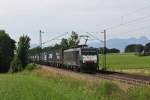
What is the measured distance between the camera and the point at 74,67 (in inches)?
2484

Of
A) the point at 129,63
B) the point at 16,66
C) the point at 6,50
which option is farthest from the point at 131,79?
the point at 6,50

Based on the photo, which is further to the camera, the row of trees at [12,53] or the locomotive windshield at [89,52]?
the row of trees at [12,53]

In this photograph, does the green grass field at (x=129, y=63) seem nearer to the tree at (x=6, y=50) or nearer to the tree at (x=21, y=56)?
the tree at (x=21, y=56)

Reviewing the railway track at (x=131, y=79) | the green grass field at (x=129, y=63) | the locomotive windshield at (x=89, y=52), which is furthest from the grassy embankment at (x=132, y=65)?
the railway track at (x=131, y=79)

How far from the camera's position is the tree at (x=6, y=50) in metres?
117

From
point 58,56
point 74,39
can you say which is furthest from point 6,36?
point 58,56

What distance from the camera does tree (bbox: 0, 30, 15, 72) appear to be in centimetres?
11694

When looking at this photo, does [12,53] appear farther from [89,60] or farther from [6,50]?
[89,60]

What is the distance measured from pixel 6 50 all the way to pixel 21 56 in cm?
1817

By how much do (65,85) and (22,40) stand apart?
217ft

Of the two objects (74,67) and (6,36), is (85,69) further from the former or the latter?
(6,36)

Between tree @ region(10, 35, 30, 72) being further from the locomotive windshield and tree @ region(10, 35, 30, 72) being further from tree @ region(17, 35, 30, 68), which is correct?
the locomotive windshield

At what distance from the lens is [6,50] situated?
389ft

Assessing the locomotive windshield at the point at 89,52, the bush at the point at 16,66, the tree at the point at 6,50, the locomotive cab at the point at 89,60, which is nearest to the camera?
the locomotive cab at the point at 89,60
